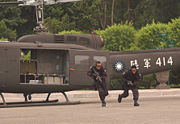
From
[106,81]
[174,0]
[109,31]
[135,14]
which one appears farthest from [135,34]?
[135,14]

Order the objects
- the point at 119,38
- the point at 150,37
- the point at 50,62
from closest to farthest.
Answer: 1. the point at 50,62
2. the point at 150,37
3. the point at 119,38

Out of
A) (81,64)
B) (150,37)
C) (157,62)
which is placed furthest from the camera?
(150,37)

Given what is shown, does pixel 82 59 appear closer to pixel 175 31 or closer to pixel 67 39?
pixel 67 39

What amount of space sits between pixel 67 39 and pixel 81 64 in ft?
4.64

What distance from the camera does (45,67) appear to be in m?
21.7

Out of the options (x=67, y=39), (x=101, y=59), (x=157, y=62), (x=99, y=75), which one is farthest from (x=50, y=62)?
(x=157, y=62)

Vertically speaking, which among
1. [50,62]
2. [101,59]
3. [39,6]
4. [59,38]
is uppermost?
[39,6]

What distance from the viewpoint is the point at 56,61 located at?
22.0 m

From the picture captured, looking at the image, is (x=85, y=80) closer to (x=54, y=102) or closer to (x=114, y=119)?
(x=54, y=102)

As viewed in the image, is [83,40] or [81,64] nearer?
[81,64]

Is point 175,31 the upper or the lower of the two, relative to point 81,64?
upper

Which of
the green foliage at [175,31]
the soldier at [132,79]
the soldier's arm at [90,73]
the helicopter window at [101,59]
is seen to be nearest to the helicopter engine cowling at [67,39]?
the helicopter window at [101,59]

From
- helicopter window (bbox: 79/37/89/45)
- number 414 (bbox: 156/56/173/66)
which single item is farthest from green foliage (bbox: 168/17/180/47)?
helicopter window (bbox: 79/37/89/45)

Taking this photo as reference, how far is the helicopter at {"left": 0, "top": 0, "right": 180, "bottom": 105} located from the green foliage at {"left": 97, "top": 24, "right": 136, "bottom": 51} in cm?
1578
